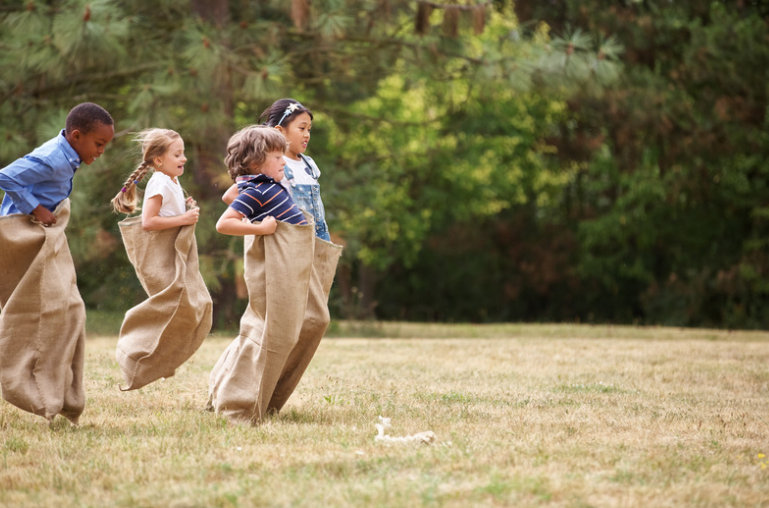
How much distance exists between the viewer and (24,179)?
467 centimetres

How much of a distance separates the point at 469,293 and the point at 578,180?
4.33 metres

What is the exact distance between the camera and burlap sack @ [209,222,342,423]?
15.7ft

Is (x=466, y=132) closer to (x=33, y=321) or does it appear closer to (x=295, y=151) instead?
(x=295, y=151)

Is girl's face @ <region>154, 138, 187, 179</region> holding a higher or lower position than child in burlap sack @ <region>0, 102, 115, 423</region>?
higher

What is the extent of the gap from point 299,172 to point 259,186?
0.46m

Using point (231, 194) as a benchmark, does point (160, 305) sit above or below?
below

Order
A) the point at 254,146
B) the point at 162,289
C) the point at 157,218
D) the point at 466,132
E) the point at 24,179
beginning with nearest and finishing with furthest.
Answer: the point at 24,179 → the point at 254,146 → the point at 157,218 → the point at 162,289 → the point at 466,132

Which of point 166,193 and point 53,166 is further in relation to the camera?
point 166,193

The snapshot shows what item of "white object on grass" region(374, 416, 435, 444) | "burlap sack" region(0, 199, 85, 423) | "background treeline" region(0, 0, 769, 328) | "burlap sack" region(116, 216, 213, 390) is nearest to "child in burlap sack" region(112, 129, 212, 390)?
"burlap sack" region(116, 216, 213, 390)

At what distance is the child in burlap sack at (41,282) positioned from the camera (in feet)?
15.4

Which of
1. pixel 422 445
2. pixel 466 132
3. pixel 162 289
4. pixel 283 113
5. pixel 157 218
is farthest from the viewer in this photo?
pixel 466 132

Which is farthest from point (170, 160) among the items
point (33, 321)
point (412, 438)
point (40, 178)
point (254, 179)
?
point (412, 438)

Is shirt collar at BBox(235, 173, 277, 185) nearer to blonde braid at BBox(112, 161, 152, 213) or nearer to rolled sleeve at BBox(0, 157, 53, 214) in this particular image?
blonde braid at BBox(112, 161, 152, 213)

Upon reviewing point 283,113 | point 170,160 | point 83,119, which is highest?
point 283,113
